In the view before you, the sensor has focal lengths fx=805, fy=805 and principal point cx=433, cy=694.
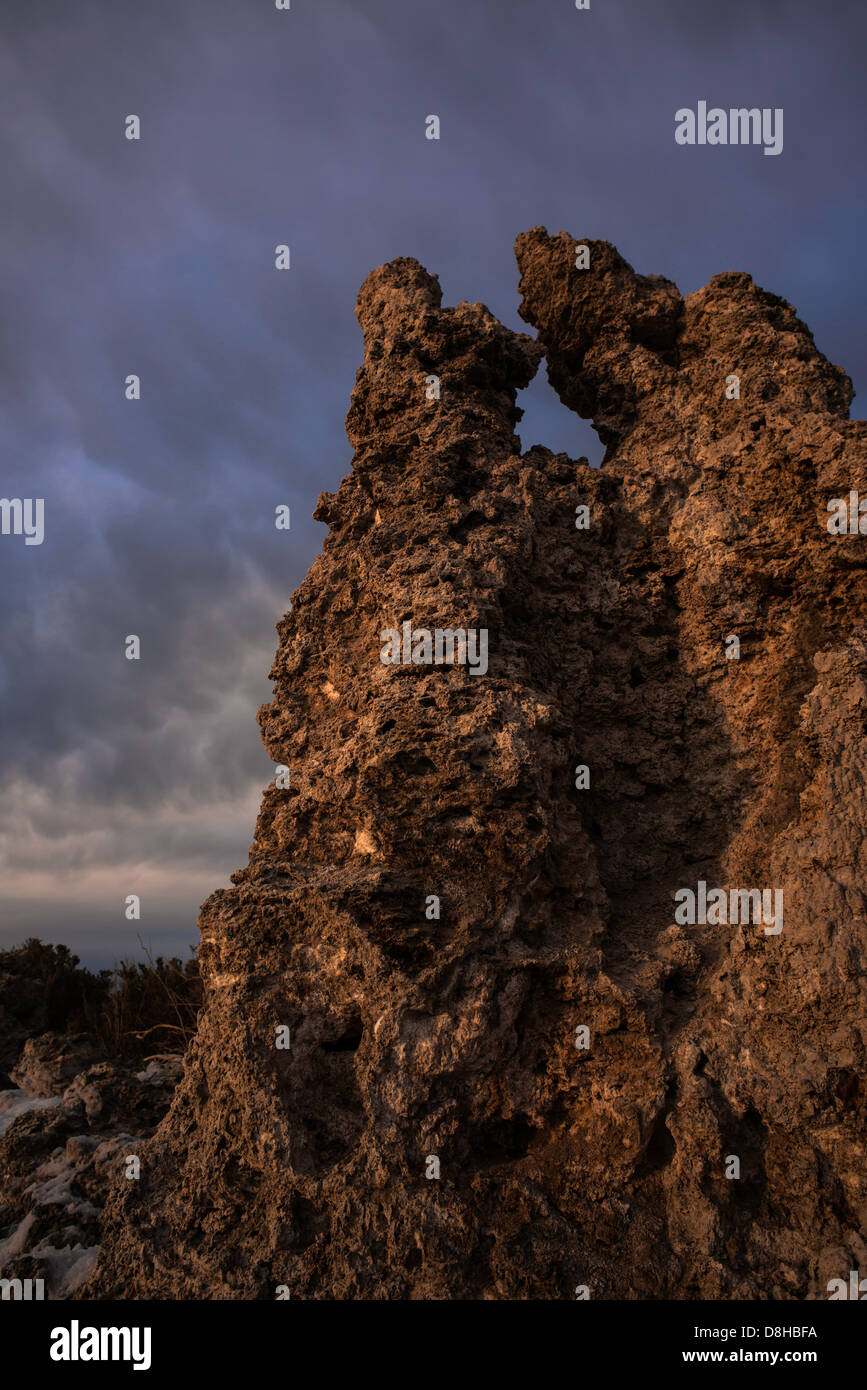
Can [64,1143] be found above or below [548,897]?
below

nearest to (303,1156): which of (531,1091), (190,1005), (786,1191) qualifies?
(531,1091)

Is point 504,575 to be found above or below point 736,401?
below

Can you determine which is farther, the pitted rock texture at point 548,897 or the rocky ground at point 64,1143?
the rocky ground at point 64,1143

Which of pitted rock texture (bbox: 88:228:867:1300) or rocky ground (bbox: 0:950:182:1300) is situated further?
rocky ground (bbox: 0:950:182:1300)

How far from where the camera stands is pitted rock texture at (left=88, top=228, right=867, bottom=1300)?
12.0 feet

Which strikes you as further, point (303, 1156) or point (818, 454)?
point (818, 454)

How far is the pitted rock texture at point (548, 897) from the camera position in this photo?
364 cm

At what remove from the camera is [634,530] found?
18.9 ft

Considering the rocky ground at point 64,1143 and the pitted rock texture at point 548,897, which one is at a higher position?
the pitted rock texture at point 548,897

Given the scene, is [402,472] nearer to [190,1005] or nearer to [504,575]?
[504,575]

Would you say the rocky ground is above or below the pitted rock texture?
below

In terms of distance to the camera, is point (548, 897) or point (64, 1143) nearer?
point (548, 897)

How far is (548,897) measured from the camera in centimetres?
436

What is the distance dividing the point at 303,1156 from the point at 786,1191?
2229mm
